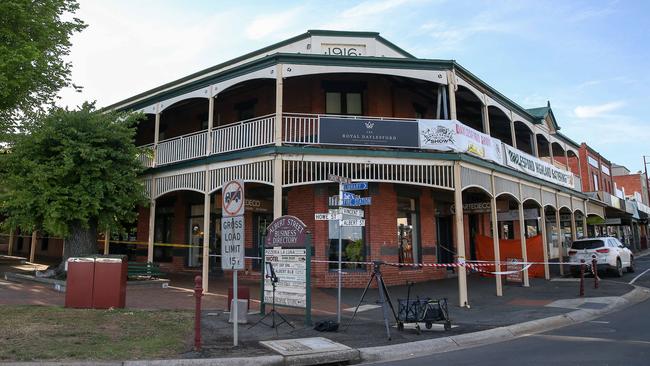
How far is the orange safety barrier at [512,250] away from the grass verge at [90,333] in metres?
13.0

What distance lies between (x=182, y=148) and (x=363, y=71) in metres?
6.80

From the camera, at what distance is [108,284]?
10562mm

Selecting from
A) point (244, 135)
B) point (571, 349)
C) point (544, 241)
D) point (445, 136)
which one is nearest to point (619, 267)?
point (544, 241)

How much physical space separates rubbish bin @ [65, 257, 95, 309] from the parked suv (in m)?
18.3

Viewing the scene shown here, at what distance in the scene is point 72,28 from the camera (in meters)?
17.3

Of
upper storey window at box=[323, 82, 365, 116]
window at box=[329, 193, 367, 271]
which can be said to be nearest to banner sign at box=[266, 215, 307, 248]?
window at box=[329, 193, 367, 271]

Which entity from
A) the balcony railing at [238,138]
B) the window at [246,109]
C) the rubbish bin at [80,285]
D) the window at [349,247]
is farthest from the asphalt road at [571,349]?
the window at [246,109]

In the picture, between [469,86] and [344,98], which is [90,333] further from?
[469,86]

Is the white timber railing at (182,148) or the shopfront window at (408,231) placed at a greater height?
the white timber railing at (182,148)

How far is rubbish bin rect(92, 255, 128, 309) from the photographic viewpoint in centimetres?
1053

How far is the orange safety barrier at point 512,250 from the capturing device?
1906 centimetres

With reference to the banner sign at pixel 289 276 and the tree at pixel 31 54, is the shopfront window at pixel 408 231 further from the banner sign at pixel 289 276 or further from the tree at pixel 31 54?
the tree at pixel 31 54

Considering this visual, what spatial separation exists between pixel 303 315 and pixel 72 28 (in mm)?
13363

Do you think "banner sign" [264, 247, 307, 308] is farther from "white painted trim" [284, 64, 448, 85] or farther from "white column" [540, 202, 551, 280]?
"white column" [540, 202, 551, 280]
